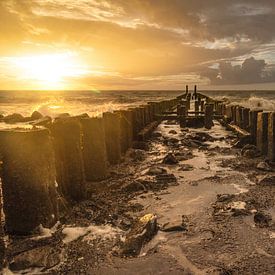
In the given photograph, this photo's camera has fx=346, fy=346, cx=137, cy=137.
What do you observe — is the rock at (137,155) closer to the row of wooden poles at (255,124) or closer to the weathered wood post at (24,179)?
the row of wooden poles at (255,124)

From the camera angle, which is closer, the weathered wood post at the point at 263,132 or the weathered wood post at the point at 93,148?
the weathered wood post at the point at 93,148

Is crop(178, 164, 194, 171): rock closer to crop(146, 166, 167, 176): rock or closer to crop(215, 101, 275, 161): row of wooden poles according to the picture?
crop(146, 166, 167, 176): rock

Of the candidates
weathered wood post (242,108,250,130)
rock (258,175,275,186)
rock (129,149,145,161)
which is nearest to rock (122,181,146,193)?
rock (258,175,275,186)

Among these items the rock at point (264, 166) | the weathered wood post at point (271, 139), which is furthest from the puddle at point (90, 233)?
the weathered wood post at point (271, 139)

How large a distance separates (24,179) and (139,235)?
1.48m

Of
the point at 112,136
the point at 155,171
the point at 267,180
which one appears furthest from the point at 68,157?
the point at 267,180

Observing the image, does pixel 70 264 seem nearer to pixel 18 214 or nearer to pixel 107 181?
pixel 18 214

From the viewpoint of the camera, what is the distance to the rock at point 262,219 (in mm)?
4364

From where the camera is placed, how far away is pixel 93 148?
635 cm

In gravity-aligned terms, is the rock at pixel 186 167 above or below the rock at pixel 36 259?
above

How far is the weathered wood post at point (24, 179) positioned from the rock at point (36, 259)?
461 millimetres

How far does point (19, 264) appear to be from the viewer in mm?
3457

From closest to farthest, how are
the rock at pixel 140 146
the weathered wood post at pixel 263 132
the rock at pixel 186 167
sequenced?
1. the rock at pixel 186 167
2. the weathered wood post at pixel 263 132
3. the rock at pixel 140 146

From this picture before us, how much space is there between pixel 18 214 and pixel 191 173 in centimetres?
389
